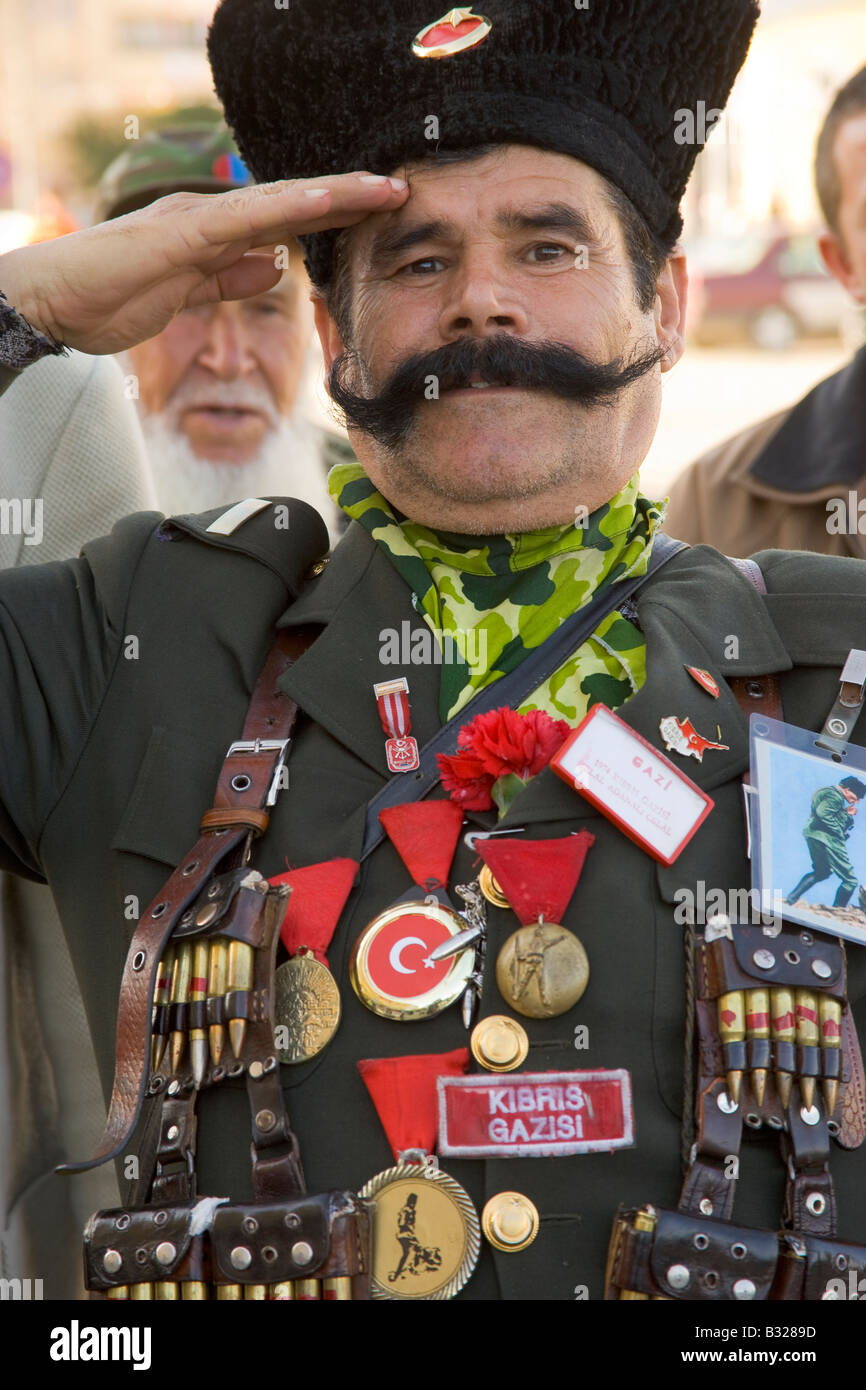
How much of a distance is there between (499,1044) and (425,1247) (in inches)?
10.7

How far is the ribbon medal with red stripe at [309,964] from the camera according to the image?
7.06ft

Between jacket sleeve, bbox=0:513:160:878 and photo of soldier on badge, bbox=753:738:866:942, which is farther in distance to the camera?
jacket sleeve, bbox=0:513:160:878

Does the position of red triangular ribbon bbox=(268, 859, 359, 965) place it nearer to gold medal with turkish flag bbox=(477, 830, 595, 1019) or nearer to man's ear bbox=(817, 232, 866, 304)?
gold medal with turkish flag bbox=(477, 830, 595, 1019)

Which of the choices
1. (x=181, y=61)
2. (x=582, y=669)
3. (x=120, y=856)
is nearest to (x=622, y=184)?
(x=582, y=669)

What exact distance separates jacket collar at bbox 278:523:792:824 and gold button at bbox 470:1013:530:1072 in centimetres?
28

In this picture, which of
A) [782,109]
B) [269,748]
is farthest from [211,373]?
[782,109]

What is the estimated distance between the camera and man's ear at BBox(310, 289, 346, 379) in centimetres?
267

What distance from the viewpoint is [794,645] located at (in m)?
2.34

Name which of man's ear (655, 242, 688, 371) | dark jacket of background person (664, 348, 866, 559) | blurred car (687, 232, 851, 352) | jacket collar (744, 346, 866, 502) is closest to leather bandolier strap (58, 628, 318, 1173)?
man's ear (655, 242, 688, 371)

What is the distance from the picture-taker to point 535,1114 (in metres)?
2.06

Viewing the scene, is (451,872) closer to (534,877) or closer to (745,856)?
(534,877)

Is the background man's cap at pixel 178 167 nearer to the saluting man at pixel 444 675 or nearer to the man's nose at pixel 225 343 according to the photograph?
the man's nose at pixel 225 343

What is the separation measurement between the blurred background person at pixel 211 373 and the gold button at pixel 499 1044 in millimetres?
2614

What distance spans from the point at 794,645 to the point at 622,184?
763 millimetres
